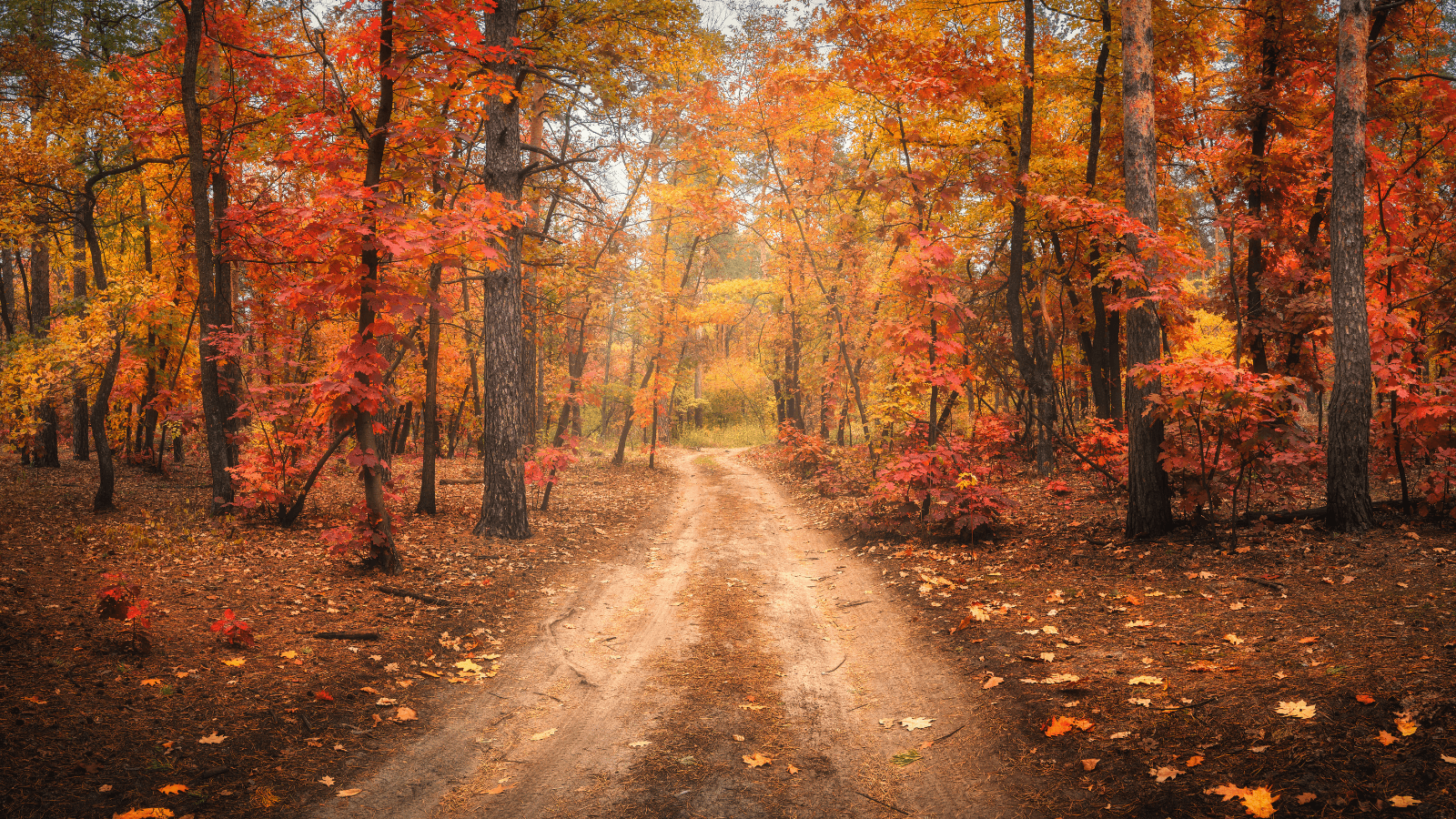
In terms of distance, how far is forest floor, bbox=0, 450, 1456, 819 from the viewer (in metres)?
3.39

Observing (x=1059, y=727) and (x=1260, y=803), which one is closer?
(x=1260, y=803)

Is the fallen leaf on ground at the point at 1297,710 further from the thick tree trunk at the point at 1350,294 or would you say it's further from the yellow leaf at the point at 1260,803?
the thick tree trunk at the point at 1350,294

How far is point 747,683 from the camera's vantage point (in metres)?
5.27

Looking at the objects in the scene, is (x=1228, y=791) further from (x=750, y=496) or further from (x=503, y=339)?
(x=750, y=496)

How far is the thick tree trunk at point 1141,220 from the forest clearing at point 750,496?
0.16ft

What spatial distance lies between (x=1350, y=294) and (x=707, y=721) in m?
7.19

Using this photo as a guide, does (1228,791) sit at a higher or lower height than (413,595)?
higher

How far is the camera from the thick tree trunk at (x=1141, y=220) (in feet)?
24.1

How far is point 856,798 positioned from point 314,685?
3942 millimetres

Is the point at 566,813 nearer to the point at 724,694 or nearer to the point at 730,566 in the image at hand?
the point at 724,694

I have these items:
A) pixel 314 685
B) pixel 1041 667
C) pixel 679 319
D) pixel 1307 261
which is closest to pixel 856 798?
pixel 1041 667

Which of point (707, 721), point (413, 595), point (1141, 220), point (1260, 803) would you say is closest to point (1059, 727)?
point (1260, 803)

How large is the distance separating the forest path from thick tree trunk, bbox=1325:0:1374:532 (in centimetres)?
448

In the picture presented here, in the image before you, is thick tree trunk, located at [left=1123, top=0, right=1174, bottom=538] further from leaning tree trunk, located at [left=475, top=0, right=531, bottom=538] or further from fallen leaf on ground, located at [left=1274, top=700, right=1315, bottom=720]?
leaning tree trunk, located at [left=475, top=0, right=531, bottom=538]
